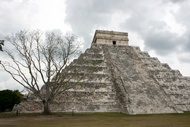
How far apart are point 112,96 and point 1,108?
9971mm

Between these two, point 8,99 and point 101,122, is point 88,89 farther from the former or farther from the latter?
point 101,122

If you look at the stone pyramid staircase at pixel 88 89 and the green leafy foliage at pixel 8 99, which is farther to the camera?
the green leafy foliage at pixel 8 99

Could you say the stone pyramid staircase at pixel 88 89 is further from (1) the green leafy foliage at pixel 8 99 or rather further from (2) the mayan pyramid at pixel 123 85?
(1) the green leafy foliage at pixel 8 99

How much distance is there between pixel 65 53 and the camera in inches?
778

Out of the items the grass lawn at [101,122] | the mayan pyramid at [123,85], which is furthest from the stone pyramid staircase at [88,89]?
the grass lawn at [101,122]

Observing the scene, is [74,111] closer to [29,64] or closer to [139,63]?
[29,64]

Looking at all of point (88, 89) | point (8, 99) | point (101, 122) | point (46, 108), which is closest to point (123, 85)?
point (88, 89)

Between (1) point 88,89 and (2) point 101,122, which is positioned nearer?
(2) point 101,122

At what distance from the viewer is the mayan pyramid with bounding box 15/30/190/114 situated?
19109 millimetres

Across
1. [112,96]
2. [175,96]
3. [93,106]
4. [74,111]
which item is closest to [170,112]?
[175,96]

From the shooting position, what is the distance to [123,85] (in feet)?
69.4

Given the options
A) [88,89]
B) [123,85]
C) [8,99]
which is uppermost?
[123,85]

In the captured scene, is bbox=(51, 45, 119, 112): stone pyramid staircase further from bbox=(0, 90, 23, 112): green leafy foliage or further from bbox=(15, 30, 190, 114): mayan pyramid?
bbox=(0, 90, 23, 112): green leafy foliage

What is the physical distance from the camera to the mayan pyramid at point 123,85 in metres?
19.1
